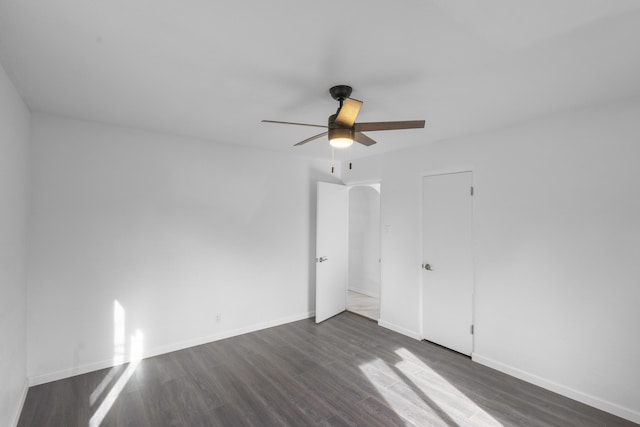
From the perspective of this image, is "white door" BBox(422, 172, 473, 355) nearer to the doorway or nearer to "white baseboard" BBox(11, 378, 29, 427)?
the doorway

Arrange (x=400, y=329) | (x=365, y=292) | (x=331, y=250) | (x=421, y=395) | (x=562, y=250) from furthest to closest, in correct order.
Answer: (x=365, y=292)
(x=331, y=250)
(x=400, y=329)
(x=562, y=250)
(x=421, y=395)

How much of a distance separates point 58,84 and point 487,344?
448 cm

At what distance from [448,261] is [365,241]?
2.77 metres

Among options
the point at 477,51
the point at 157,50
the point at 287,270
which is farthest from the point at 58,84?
the point at 287,270

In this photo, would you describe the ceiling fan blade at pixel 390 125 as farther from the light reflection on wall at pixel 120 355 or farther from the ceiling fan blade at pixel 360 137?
the light reflection on wall at pixel 120 355

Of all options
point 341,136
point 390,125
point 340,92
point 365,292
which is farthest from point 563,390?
point 365,292

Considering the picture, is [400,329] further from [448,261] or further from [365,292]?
[365,292]

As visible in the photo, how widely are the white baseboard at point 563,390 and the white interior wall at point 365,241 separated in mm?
2932

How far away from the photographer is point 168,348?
11.5ft

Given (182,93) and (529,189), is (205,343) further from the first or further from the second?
(529,189)

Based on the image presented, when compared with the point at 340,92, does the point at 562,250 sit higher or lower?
lower

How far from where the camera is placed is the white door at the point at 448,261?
11.5ft

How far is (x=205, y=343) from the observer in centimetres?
374

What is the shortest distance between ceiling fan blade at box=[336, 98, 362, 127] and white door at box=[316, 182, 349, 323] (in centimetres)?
239
